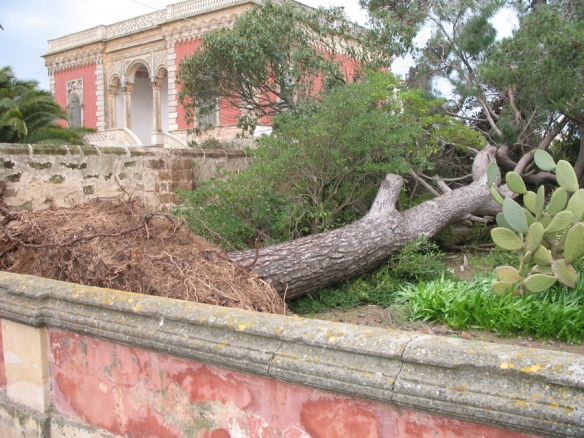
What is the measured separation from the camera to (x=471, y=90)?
9.97 m

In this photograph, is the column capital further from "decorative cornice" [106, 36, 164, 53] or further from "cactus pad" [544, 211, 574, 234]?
"cactus pad" [544, 211, 574, 234]

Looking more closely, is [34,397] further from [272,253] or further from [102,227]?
[272,253]

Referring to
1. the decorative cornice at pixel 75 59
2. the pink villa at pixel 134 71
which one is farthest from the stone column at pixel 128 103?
the decorative cornice at pixel 75 59

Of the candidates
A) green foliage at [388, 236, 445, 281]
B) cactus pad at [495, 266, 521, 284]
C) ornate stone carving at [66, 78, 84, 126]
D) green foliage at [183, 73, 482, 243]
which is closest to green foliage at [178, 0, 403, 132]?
green foliage at [183, 73, 482, 243]

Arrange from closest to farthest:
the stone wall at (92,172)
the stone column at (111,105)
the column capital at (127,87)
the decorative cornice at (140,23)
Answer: the stone wall at (92,172) < the decorative cornice at (140,23) < the column capital at (127,87) < the stone column at (111,105)

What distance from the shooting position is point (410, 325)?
17.6ft

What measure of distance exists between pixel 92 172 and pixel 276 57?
4.41 metres

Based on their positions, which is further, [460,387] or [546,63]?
[546,63]

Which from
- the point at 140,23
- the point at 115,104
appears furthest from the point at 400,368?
the point at 115,104

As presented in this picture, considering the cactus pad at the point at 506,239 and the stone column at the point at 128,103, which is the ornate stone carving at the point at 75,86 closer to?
the stone column at the point at 128,103

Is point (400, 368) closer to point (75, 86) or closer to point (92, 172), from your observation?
point (92, 172)

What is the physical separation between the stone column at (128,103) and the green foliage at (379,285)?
62.6ft

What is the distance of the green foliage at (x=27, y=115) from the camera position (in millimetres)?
12648

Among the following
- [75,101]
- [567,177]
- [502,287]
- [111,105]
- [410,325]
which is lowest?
[410,325]
